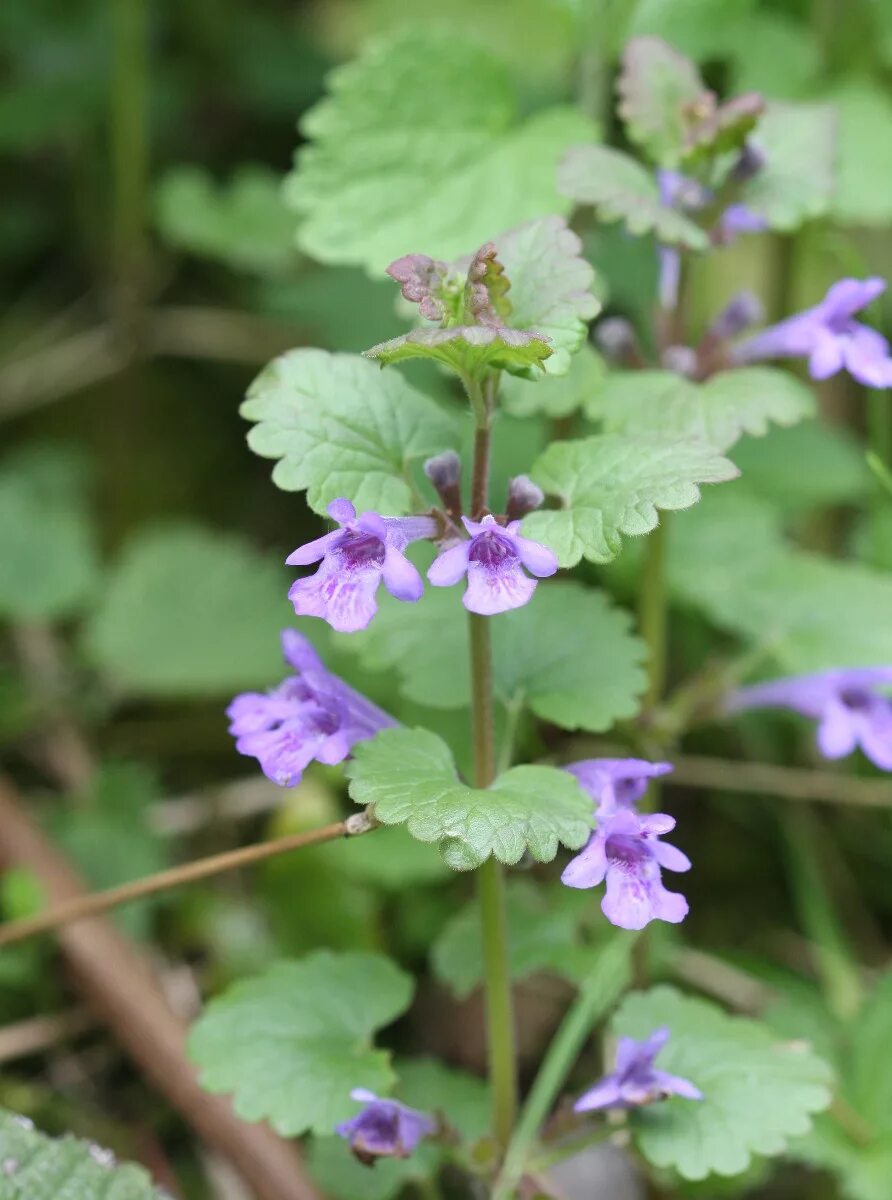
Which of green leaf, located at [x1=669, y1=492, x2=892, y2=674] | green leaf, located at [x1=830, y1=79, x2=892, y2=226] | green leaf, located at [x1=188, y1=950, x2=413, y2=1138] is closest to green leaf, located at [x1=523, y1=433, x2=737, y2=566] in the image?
green leaf, located at [x1=188, y1=950, x2=413, y2=1138]

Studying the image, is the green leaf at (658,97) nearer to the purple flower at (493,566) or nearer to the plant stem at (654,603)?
the plant stem at (654,603)

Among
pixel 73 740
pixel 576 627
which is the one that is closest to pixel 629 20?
pixel 576 627

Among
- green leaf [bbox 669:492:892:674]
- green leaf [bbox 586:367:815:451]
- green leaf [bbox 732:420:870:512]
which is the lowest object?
green leaf [bbox 732:420:870:512]

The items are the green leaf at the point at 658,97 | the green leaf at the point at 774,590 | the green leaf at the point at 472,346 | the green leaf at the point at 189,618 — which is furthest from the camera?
the green leaf at the point at 189,618

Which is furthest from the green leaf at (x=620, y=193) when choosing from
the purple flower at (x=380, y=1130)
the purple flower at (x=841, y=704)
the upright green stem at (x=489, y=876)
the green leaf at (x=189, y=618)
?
the green leaf at (x=189, y=618)

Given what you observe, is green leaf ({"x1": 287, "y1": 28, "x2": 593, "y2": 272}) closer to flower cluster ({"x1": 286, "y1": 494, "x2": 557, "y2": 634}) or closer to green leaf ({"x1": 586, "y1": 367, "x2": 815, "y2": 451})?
green leaf ({"x1": 586, "y1": 367, "x2": 815, "y2": 451})

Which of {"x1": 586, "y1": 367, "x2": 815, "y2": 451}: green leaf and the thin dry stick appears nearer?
the thin dry stick
